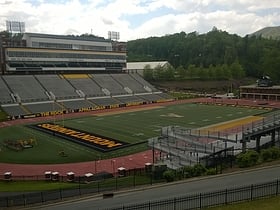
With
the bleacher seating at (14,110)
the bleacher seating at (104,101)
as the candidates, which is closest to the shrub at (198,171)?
the bleacher seating at (14,110)

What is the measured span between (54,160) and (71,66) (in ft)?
199

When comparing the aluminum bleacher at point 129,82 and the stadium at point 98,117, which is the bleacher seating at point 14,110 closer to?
the stadium at point 98,117

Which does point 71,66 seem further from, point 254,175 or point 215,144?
point 254,175

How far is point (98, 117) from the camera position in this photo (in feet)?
201

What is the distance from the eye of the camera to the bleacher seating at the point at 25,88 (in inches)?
2825

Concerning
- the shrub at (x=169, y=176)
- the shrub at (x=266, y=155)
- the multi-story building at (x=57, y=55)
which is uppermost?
the multi-story building at (x=57, y=55)

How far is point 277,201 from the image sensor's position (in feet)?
52.7

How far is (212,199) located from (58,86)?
66.9 m

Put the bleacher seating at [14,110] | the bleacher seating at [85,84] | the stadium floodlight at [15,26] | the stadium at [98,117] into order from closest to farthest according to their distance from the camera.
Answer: the stadium at [98,117]
the bleacher seating at [14,110]
the bleacher seating at [85,84]
the stadium floodlight at [15,26]

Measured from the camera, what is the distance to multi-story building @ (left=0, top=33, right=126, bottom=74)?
84375mm

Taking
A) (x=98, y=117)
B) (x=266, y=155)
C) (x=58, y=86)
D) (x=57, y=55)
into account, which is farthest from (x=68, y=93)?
(x=266, y=155)

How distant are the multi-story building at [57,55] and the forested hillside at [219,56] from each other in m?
18.2

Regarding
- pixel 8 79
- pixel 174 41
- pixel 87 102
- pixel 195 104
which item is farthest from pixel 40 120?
pixel 174 41

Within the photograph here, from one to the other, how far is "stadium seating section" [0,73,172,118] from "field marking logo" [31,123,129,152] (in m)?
13.8
